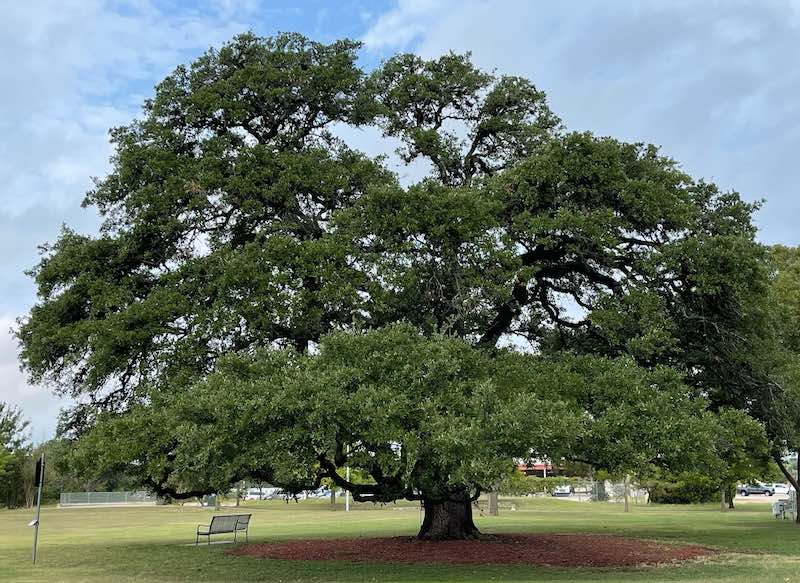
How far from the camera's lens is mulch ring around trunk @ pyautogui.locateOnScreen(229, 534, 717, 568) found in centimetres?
1838

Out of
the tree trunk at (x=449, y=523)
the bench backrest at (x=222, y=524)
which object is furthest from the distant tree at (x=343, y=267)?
the bench backrest at (x=222, y=524)

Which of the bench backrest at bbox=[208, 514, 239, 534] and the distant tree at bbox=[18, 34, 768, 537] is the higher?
the distant tree at bbox=[18, 34, 768, 537]

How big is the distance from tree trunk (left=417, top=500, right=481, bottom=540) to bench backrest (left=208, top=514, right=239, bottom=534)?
23.2 feet

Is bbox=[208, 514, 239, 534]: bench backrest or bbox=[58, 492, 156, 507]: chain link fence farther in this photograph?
bbox=[58, 492, 156, 507]: chain link fence

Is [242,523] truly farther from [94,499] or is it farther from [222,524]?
[94,499]

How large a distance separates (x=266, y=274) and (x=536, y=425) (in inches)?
270

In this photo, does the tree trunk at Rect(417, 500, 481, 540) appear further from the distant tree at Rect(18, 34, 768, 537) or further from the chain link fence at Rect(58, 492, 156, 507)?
the chain link fence at Rect(58, 492, 156, 507)

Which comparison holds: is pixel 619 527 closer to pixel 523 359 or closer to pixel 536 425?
pixel 523 359

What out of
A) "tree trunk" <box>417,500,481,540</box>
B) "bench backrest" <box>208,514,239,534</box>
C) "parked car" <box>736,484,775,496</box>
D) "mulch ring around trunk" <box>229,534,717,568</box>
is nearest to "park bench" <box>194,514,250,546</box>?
"bench backrest" <box>208,514,239,534</box>

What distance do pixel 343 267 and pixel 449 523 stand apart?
1027 cm

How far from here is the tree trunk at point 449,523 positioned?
886 inches

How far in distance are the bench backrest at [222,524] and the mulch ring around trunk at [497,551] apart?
1.45m

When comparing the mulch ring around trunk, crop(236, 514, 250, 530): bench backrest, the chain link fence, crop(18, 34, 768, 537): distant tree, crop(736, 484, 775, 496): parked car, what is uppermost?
crop(18, 34, 768, 537): distant tree

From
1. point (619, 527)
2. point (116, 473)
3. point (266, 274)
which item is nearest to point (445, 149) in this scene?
point (266, 274)
